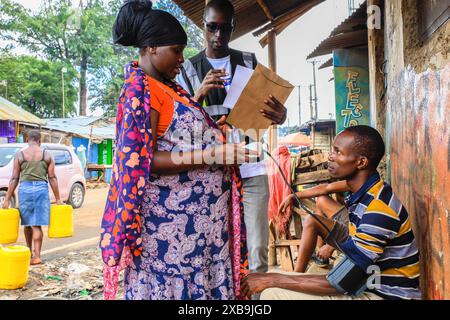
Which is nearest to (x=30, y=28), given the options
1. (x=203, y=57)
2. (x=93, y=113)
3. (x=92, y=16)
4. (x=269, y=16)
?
(x=92, y=16)

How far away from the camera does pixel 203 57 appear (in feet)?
8.62

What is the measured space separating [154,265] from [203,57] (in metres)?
1.52

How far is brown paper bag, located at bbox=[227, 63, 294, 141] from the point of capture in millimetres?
1889

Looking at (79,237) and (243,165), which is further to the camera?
(79,237)

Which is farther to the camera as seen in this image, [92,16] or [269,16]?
[92,16]

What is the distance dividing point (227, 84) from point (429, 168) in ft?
4.14

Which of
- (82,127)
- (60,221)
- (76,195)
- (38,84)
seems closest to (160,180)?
(60,221)

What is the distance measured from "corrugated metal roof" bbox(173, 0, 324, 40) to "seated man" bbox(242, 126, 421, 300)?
124 inches

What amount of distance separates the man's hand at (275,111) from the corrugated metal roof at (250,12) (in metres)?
2.81

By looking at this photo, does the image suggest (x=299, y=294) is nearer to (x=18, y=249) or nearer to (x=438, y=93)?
(x=438, y=93)

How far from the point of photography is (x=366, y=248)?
1.62 metres

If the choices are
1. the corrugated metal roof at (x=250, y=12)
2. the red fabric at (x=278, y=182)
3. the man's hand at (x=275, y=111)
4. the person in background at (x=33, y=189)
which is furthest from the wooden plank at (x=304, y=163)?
the person in background at (x=33, y=189)

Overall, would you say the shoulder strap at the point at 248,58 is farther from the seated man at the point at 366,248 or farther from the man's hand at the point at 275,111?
the seated man at the point at 366,248

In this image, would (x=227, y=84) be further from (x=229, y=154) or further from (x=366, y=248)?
(x=366, y=248)
